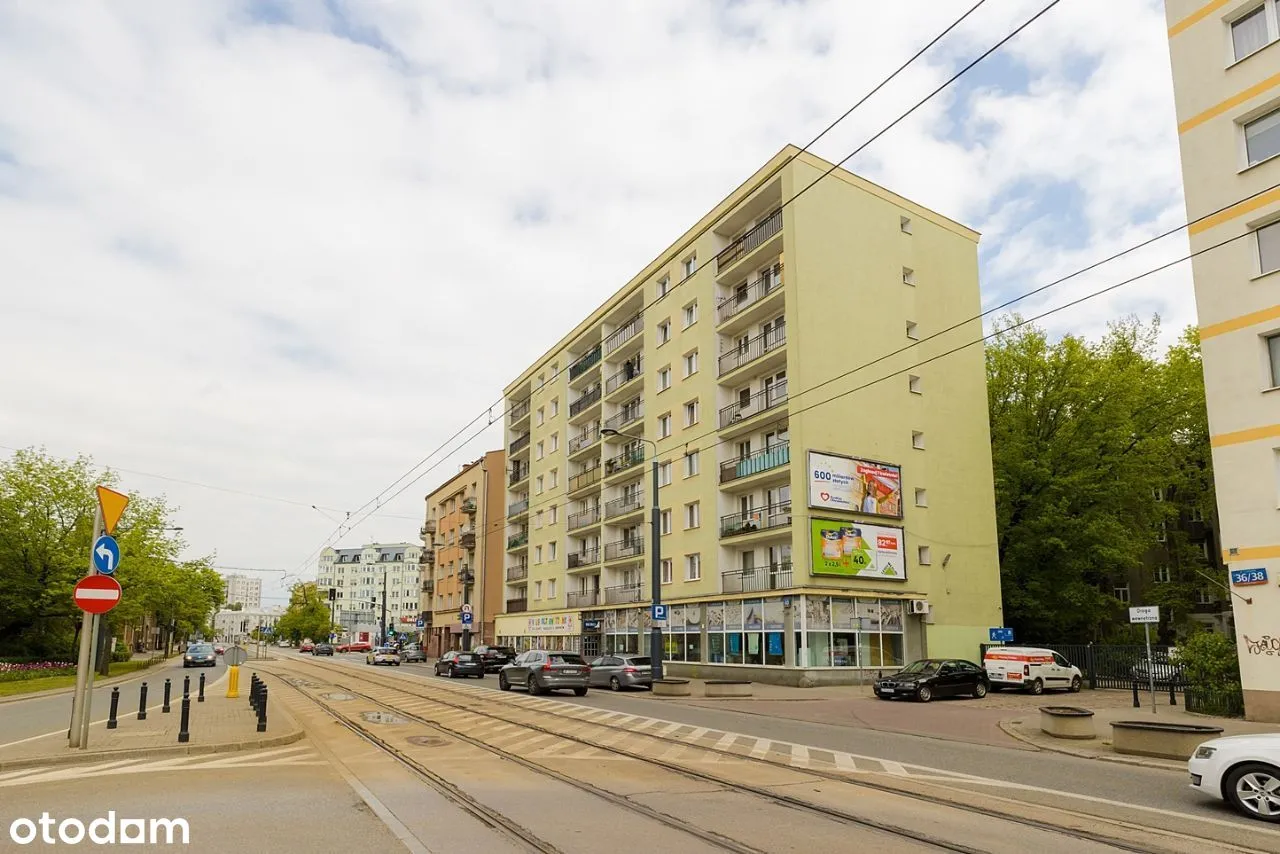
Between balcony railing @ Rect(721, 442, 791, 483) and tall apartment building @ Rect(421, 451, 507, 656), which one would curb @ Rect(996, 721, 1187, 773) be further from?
tall apartment building @ Rect(421, 451, 507, 656)

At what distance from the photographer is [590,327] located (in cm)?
5472

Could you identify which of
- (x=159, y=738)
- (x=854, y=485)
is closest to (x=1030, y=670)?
(x=854, y=485)

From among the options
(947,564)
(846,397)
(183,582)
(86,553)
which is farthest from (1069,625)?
(183,582)

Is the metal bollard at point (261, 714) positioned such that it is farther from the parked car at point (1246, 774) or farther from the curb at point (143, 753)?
the parked car at point (1246, 774)

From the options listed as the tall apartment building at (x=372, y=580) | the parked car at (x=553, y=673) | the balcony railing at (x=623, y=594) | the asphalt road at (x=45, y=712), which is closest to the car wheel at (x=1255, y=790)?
the asphalt road at (x=45, y=712)

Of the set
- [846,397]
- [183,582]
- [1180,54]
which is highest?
[1180,54]

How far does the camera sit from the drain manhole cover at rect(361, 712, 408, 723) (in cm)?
1895

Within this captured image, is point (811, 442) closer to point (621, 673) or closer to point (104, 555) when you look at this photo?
point (621, 673)

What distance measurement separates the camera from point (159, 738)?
46.0ft

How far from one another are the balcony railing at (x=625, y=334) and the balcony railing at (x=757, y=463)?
1153cm

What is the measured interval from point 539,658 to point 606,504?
2017 cm

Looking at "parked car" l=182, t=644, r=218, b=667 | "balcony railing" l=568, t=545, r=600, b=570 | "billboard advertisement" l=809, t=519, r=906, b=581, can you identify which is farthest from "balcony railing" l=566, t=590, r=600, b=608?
"parked car" l=182, t=644, r=218, b=667

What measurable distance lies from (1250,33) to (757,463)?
2108 centimetres

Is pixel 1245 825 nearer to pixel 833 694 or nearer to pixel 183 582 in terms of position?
pixel 833 694
